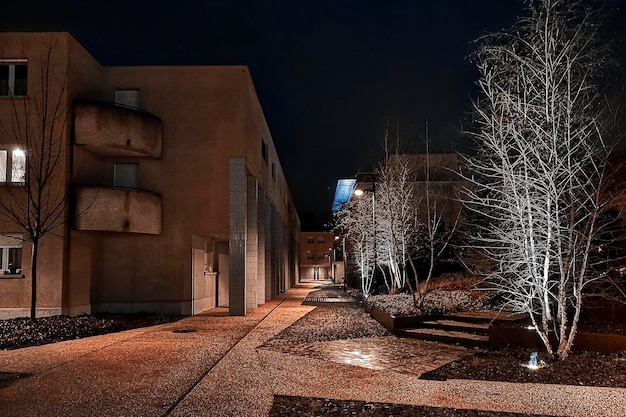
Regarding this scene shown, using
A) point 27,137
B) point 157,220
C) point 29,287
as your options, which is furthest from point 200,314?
point 27,137

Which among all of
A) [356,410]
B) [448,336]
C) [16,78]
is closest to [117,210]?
[16,78]

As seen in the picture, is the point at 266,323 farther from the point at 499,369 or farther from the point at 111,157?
the point at 499,369

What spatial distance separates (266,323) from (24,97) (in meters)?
10.9

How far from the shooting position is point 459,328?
1402cm

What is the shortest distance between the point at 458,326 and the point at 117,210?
40.1 ft

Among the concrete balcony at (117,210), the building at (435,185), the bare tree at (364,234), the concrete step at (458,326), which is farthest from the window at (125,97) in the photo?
the concrete step at (458,326)

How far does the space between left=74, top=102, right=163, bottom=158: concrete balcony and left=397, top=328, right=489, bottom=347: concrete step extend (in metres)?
11.8

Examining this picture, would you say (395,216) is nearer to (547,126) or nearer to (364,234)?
(364,234)

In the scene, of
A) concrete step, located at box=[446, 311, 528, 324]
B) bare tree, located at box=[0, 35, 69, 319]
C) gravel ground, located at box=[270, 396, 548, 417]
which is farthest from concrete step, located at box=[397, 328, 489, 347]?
bare tree, located at box=[0, 35, 69, 319]

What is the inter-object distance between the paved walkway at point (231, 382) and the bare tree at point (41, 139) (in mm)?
6255

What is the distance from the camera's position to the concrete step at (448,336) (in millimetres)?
12646

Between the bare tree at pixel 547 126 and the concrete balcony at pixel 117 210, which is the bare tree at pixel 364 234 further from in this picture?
the bare tree at pixel 547 126

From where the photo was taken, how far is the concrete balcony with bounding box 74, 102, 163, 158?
19059mm

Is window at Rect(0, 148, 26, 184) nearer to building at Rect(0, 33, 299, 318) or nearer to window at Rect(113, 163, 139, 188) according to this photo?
building at Rect(0, 33, 299, 318)
